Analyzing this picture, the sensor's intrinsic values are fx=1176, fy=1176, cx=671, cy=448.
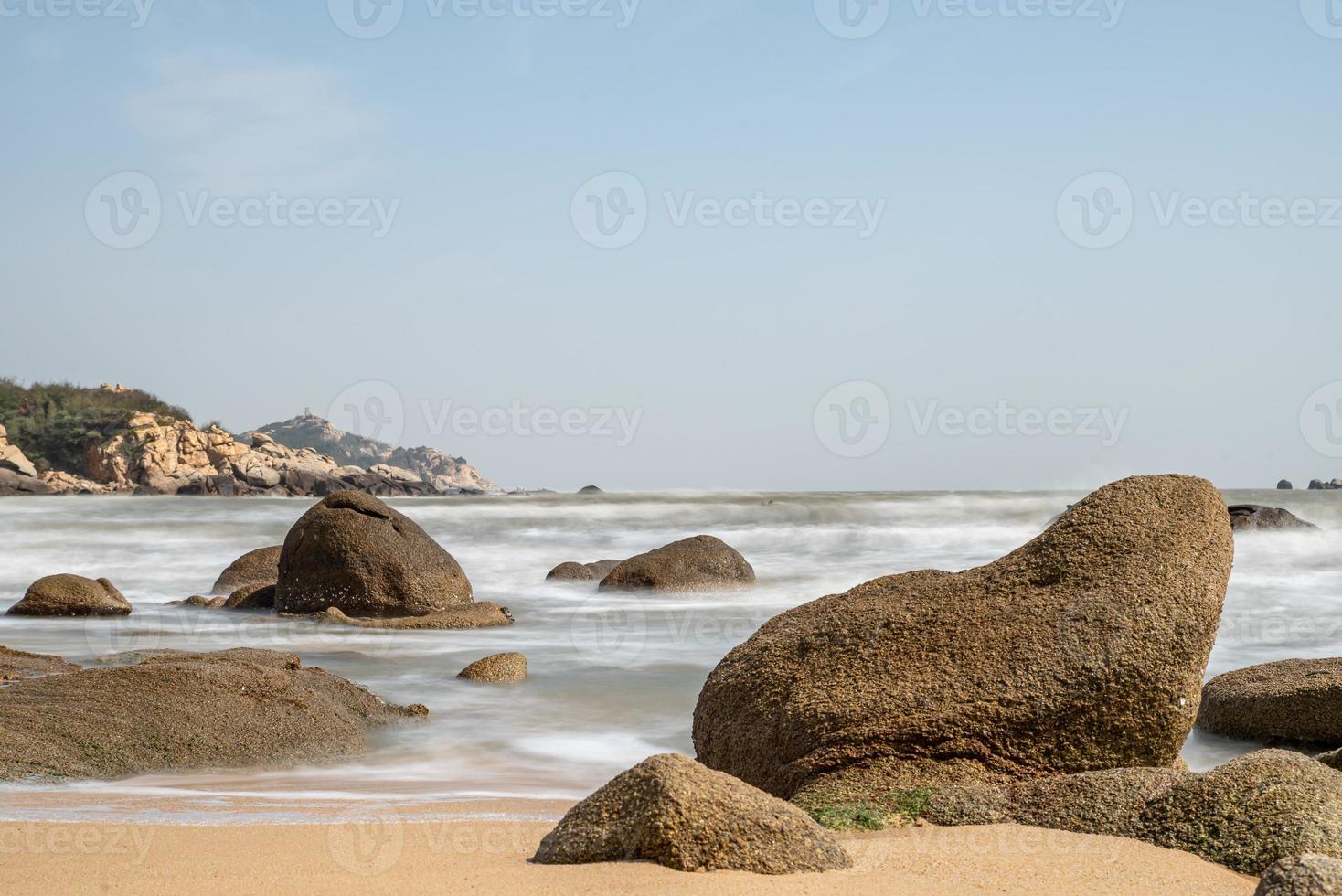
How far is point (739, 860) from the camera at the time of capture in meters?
3.25

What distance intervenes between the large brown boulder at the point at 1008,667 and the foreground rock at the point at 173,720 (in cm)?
244

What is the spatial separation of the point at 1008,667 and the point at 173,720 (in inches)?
164

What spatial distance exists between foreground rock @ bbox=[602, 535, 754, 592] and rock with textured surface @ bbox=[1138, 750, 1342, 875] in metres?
12.1

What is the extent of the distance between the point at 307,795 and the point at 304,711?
4.62ft

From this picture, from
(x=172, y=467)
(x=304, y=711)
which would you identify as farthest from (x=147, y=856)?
(x=172, y=467)

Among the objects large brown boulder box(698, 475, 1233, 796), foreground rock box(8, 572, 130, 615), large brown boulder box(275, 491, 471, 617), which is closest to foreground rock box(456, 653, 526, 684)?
large brown boulder box(275, 491, 471, 617)

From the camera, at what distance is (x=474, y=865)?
337cm

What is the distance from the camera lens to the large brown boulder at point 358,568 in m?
13.1

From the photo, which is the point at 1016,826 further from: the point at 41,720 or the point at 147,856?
the point at 41,720

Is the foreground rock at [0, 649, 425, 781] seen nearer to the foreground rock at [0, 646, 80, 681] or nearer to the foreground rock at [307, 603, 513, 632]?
the foreground rock at [0, 646, 80, 681]

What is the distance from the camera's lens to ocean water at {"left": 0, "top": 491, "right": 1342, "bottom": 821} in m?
5.98

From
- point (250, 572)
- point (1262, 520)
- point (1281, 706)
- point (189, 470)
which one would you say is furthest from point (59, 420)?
point (1281, 706)

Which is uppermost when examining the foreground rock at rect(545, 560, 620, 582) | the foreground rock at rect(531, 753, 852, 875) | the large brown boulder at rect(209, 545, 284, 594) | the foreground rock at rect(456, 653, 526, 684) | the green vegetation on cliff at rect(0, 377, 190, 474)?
the green vegetation on cliff at rect(0, 377, 190, 474)

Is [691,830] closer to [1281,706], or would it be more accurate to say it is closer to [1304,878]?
[1304,878]
